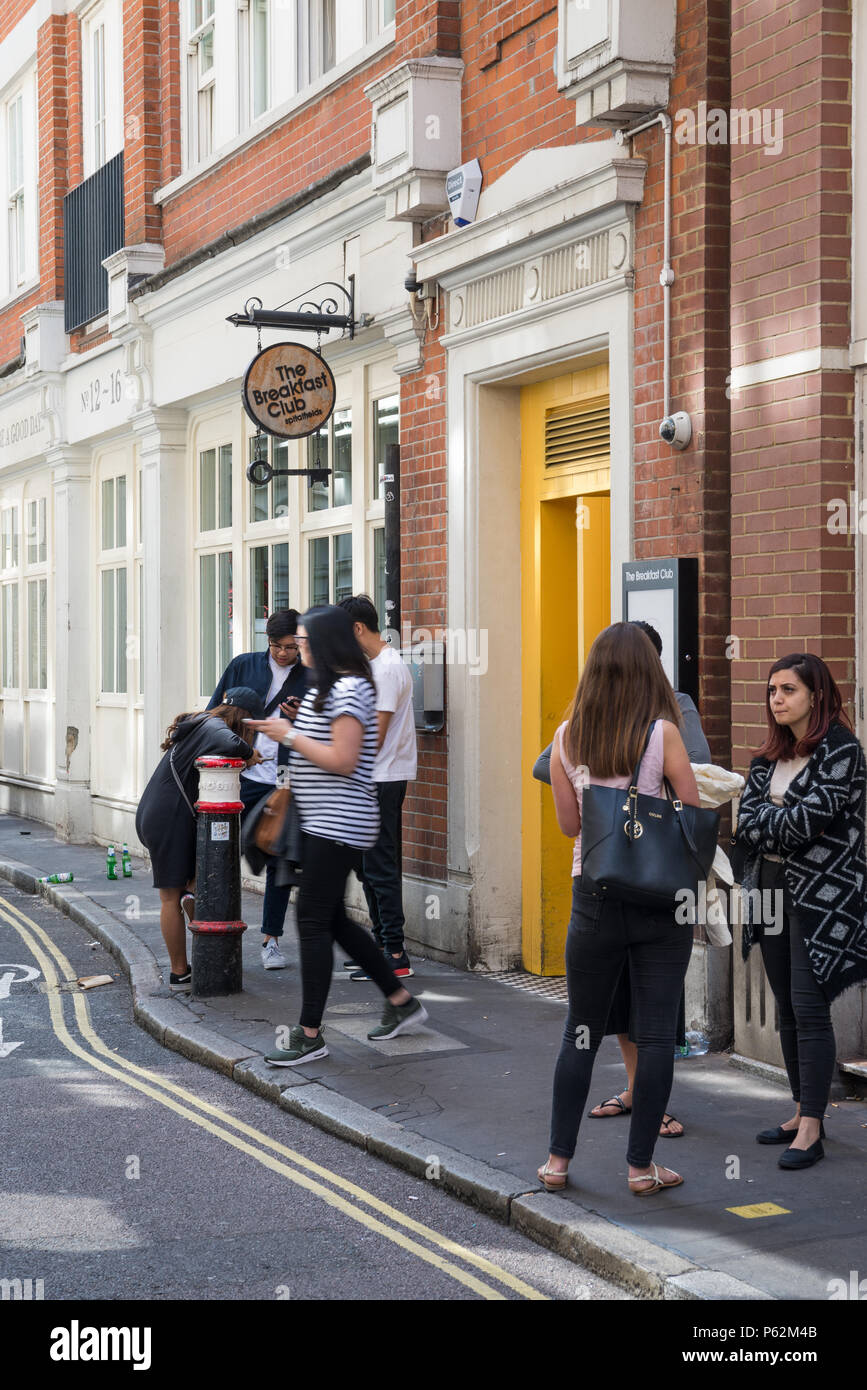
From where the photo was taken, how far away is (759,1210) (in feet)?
16.4

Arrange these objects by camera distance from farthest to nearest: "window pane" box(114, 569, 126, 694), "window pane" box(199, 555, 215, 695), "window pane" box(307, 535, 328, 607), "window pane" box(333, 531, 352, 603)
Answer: "window pane" box(114, 569, 126, 694)
"window pane" box(199, 555, 215, 695)
"window pane" box(307, 535, 328, 607)
"window pane" box(333, 531, 352, 603)

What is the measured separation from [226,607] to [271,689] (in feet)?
14.9

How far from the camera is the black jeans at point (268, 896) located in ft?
30.5

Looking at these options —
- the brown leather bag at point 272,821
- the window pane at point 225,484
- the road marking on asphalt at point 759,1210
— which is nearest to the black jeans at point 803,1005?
the road marking on asphalt at point 759,1210

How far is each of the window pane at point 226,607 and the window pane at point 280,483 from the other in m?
1.21

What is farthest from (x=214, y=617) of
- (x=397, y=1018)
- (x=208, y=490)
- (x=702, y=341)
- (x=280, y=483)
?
(x=702, y=341)

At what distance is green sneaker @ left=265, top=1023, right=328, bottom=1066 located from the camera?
6.98 metres

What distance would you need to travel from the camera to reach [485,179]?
9.12m

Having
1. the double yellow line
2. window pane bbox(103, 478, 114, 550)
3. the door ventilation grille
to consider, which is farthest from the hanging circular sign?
window pane bbox(103, 478, 114, 550)

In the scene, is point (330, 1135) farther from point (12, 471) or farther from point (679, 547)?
point (12, 471)

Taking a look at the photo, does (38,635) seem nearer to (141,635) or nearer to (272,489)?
(141,635)

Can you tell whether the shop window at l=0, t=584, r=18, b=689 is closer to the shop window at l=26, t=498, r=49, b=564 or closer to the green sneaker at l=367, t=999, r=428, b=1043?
the shop window at l=26, t=498, r=49, b=564

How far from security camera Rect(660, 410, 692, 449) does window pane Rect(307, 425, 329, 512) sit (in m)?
4.74

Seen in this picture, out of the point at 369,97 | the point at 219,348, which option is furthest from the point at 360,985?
the point at 219,348
